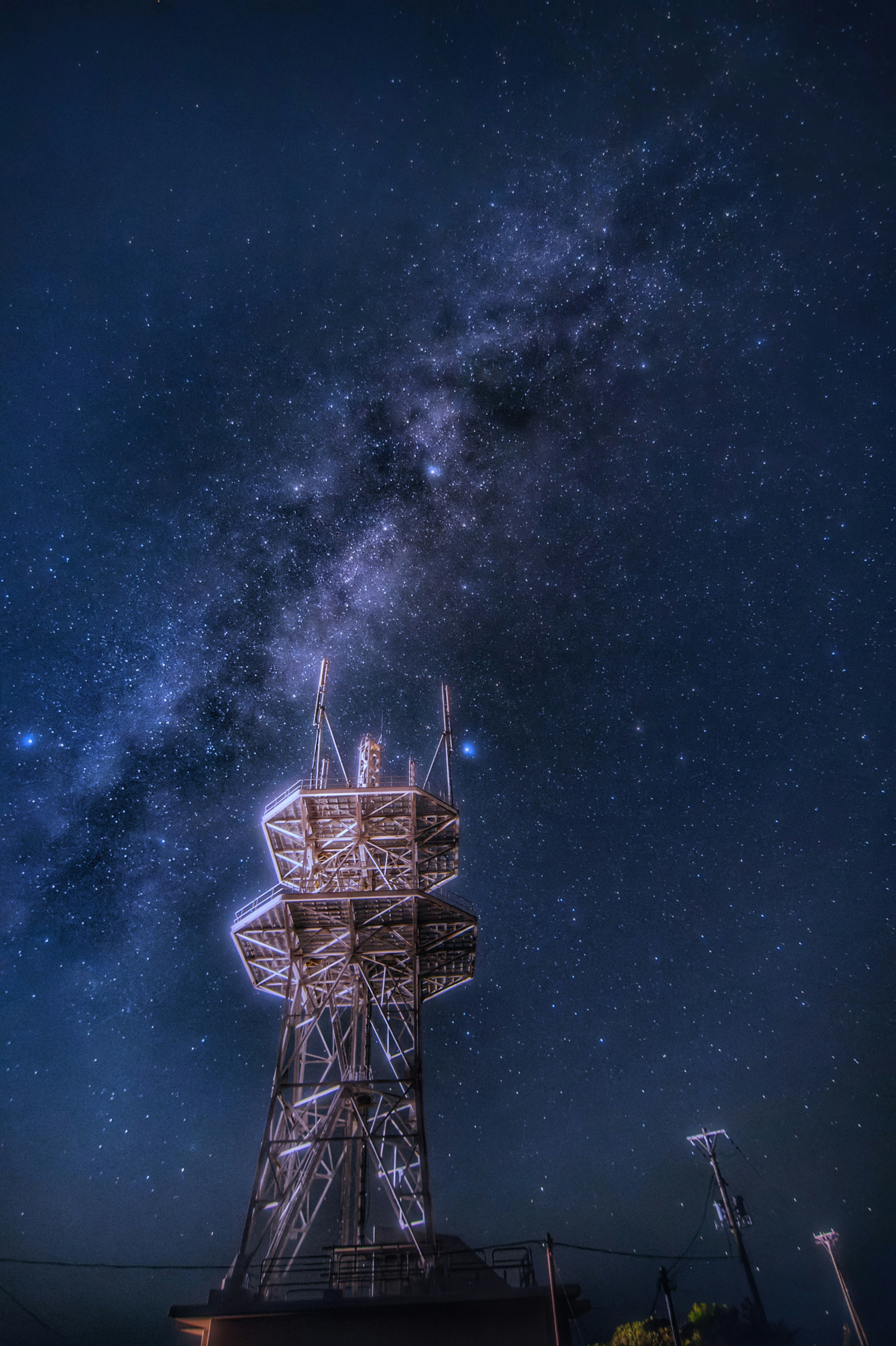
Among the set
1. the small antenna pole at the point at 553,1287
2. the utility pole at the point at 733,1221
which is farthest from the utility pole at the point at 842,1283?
the small antenna pole at the point at 553,1287

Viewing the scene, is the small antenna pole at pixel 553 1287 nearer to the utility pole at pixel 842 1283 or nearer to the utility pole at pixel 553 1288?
the utility pole at pixel 553 1288

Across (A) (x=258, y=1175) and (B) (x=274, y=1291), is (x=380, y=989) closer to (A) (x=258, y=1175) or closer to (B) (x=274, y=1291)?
(A) (x=258, y=1175)

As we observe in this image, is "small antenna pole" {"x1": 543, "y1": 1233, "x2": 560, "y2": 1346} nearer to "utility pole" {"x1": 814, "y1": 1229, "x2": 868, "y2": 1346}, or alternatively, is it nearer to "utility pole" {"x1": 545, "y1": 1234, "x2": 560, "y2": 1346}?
"utility pole" {"x1": 545, "y1": 1234, "x2": 560, "y2": 1346}

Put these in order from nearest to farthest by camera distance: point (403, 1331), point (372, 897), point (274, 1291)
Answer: point (403, 1331) → point (274, 1291) → point (372, 897)

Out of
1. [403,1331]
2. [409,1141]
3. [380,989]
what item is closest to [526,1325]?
[403,1331]

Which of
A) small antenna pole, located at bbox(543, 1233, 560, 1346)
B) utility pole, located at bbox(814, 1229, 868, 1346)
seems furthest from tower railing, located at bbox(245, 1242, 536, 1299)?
utility pole, located at bbox(814, 1229, 868, 1346)

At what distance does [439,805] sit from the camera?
77.0 ft

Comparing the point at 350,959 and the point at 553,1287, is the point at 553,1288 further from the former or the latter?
the point at 350,959

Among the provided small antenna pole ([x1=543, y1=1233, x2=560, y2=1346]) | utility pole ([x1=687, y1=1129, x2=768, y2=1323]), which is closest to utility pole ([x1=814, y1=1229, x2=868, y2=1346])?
utility pole ([x1=687, y1=1129, x2=768, y2=1323])

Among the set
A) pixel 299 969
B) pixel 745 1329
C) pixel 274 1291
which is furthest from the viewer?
pixel 745 1329

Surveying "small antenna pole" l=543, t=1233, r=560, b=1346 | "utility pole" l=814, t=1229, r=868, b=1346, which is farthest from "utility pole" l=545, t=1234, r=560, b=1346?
"utility pole" l=814, t=1229, r=868, b=1346

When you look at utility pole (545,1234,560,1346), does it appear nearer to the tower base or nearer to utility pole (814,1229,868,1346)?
the tower base

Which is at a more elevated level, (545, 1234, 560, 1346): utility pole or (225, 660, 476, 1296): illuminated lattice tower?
(225, 660, 476, 1296): illuminated lattice tower

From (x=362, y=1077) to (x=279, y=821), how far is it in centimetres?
828
